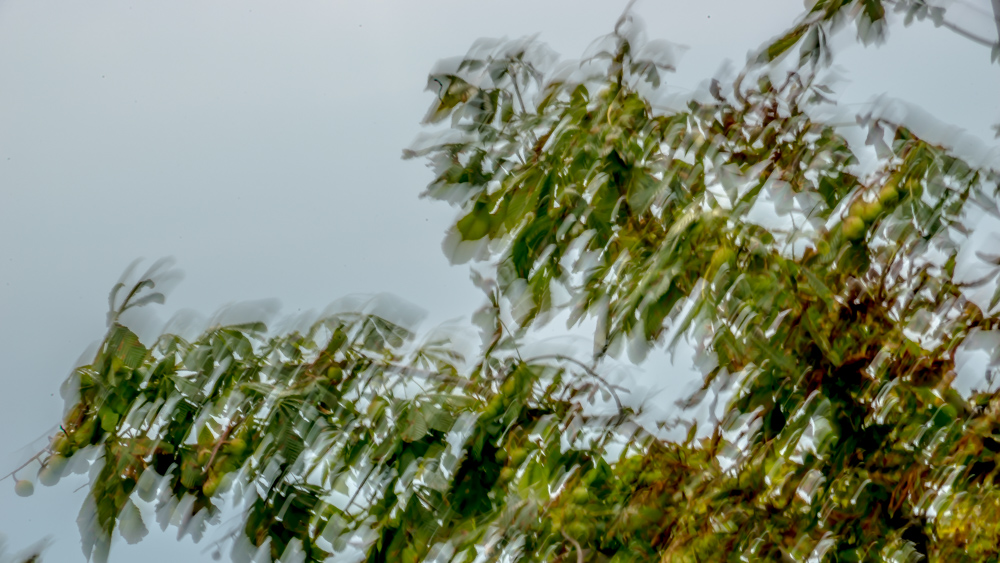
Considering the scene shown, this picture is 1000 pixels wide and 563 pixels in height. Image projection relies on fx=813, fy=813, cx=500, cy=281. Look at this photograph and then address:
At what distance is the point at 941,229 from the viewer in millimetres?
1134

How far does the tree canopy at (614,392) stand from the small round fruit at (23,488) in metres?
0.10

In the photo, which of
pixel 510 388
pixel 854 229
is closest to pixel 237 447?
pixel 510 388

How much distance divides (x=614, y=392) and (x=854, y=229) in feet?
1.25

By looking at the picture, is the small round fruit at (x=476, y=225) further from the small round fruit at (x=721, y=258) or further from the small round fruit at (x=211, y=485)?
the small round fruit at (x=211, y=485)

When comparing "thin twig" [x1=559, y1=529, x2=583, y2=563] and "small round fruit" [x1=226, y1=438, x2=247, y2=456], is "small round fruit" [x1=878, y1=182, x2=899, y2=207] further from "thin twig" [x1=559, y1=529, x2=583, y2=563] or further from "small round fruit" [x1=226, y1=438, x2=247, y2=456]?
"small round fruit" [x1=226, y1=438, x2=247, y2=456]

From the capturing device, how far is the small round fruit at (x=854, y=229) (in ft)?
3.43

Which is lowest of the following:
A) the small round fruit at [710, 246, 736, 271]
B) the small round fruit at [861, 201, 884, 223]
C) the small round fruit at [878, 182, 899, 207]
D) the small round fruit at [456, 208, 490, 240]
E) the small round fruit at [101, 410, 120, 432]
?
the small round fruit at [101, 410, 120, 432]

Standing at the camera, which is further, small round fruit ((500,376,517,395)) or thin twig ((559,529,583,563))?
small round fruit ((500,376,517,395))

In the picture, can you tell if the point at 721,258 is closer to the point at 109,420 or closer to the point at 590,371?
the point at 590,371

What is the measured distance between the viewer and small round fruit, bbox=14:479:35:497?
109 centimetres

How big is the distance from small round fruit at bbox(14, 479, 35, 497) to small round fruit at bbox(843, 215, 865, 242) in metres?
1.13

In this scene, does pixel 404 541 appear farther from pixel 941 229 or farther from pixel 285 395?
pixel 941 229

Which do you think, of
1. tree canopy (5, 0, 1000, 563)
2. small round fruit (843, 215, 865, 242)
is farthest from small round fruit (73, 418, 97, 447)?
small round fruit (843, 215, 865, 242)

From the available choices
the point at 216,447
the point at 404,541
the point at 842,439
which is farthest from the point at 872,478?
the point at 216,447
